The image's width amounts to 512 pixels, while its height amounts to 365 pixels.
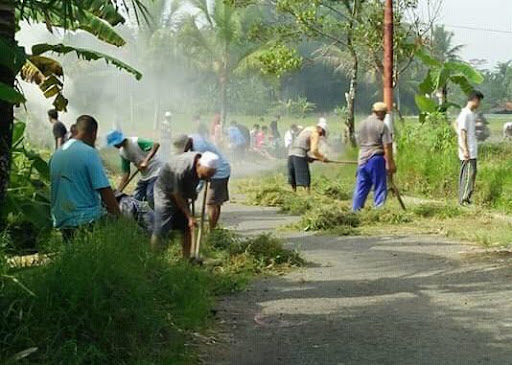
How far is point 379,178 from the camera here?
44.4ft

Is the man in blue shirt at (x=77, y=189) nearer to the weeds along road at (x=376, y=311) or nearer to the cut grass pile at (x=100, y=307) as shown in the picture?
the cut grass pile at (x=100, y=307)

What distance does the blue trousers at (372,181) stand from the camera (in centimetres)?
1353

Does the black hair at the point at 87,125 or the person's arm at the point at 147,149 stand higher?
the black hair at the point at 87,125

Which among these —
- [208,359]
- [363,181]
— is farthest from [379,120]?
[208,359]

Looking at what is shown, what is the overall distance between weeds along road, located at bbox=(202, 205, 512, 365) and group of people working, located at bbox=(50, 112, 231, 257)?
3.68 feet

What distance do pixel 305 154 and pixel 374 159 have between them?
3.95m

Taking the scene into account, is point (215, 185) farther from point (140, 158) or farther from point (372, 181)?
point (372, 181)

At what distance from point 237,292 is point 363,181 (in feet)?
19.3

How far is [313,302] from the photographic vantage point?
308 inches

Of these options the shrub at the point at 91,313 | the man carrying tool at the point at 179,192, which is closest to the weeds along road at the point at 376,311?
the shrub at the point at 91,313

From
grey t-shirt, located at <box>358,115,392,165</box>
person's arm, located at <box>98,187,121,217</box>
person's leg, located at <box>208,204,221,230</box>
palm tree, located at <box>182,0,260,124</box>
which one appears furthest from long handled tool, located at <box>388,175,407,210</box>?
palm tree, located at <box>182,0,260,124</box>

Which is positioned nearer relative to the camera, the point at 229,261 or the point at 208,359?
the point at 208,359

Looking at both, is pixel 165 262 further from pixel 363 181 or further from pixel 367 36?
pixel 367 36

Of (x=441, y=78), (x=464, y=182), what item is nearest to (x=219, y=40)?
(x=441, y=78)
